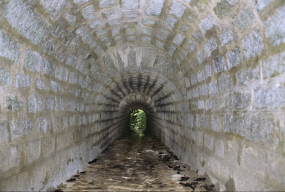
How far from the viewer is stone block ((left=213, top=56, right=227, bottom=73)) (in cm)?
279

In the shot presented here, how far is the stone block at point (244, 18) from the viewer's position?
202cm

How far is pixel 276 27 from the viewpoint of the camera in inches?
70.1

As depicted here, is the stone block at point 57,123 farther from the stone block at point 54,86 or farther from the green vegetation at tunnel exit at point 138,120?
→ the green vegetation at tunnel exit at point 138,120

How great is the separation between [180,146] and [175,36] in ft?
9.02

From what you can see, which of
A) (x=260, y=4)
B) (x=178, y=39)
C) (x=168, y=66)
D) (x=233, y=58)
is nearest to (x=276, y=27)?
(x=260, y=4)

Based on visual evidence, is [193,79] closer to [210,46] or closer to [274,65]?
[210,46]

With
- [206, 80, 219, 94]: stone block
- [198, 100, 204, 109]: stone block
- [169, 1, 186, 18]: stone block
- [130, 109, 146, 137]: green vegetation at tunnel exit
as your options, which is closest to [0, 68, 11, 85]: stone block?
[169, 1, 186, 18]: stone block

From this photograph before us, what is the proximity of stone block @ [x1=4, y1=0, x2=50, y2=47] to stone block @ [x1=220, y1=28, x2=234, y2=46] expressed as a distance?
6.40 feet

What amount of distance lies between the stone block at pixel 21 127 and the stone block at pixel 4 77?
384mm

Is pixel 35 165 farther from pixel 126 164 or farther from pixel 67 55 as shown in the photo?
pixel 126 164

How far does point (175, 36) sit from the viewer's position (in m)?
3.61

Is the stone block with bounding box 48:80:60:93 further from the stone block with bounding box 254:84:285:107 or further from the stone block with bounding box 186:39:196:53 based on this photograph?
the stone block with bounding box 254:84:285:107

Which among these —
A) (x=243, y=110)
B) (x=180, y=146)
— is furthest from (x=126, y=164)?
(x=243, y=110)

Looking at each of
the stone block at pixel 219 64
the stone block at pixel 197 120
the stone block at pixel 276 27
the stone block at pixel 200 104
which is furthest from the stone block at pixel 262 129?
the stone block at pixel 197 120
